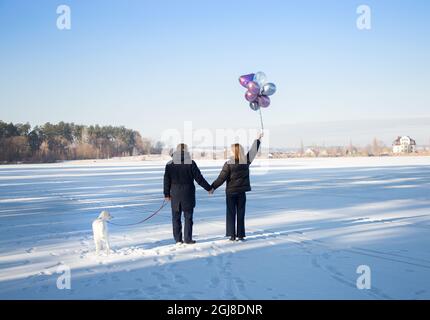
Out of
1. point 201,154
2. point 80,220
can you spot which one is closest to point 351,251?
point 80,220

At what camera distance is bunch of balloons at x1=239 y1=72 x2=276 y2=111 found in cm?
933

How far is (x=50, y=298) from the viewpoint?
179 inches

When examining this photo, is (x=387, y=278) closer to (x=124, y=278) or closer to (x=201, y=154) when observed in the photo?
A: (x=124, y=278)

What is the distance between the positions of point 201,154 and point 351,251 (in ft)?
224

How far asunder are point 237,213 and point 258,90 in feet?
11.0

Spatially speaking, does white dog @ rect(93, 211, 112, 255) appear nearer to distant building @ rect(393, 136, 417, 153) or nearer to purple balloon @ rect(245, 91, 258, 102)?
purple balloon @ rect(245, 91, 258, 102)

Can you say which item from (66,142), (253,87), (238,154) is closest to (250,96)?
(253,87)

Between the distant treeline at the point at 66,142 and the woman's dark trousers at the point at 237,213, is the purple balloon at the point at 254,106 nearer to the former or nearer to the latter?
the woman's dark trousers at the point at 237,213

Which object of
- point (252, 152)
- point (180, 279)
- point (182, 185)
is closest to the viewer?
point (180, 279)

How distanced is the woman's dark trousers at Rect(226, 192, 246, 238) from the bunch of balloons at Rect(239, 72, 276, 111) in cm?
291

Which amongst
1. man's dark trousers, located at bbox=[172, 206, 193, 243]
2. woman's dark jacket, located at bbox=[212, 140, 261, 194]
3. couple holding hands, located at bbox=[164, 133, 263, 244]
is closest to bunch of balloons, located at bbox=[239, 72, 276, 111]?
couple holding hands, located at bbox=[164, 133, 263, 244]

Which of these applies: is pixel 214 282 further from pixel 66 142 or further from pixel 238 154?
pixel 66 142

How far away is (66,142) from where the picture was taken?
104000 millimetres

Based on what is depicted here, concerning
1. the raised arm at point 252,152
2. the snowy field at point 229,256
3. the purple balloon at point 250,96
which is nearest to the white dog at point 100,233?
the snowy field at point 229,256
